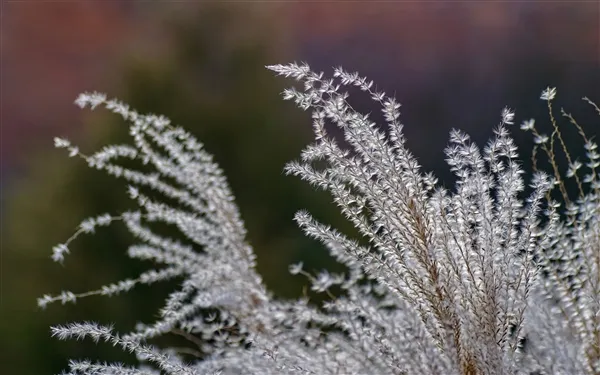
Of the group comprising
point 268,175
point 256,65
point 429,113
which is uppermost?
point 429,113

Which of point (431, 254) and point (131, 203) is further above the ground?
point (131, 203)

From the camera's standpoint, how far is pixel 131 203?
247cm

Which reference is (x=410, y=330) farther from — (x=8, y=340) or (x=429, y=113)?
(x=429, y=113)

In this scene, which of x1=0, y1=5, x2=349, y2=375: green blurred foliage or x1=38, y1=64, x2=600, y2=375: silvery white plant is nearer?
x1=38, y1=64, x2=600, y2=375: silvery white plant

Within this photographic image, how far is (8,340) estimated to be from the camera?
2.34 metres

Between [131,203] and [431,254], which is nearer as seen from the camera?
[431,254]

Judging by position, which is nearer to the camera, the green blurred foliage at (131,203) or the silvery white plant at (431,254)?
the silvery white plant at (431,254)

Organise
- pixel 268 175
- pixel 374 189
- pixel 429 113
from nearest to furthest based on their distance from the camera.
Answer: pixel 374 189 < pixel 268 175 < pixel 429 113

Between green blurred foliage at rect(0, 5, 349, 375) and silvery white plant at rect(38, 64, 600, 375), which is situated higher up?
green blurred foliage at rect(0, 5, 349, 375)

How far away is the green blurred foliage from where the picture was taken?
2.29m

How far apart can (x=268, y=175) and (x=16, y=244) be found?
3.10 feet

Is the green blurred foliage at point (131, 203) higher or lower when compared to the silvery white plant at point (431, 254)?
higher

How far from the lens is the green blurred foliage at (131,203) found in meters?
2.29

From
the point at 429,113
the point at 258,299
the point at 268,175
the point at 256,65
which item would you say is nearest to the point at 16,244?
the point at 268,175
